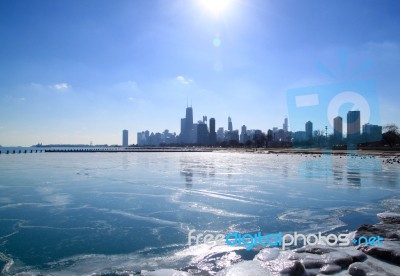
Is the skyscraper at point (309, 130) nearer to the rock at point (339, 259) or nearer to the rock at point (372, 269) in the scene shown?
the rock at point (339, 259)

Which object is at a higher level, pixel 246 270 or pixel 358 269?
pixel 358 269

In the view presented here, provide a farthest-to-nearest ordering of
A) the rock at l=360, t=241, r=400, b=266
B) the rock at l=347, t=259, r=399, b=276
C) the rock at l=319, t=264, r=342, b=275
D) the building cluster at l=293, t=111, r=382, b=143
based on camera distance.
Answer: the building cluster at l=293, t=111, r=382, b=143, the rock at l=360, t=241, r=400, b=266, the rock at l=319, t=264, r=342, b=275, the rock at l=347, t=259, r=399, b=276

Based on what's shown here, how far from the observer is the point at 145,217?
10.6 metres

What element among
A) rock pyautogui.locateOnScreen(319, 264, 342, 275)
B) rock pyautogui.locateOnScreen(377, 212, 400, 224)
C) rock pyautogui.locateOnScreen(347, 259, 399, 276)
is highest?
rock pyautogui.locateOnScreen(347, 259, 399, 276)

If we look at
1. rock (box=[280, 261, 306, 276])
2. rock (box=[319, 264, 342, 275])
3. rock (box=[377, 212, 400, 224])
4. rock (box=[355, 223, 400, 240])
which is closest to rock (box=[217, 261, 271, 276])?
rock (box=[280, 261, 306, 276])

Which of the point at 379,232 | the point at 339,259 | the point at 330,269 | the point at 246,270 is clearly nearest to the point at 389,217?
the point at 379,232

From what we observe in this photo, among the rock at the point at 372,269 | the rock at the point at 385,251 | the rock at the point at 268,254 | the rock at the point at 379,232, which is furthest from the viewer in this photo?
the rock at the point at 379,232

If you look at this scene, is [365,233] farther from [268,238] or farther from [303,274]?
[303,274]

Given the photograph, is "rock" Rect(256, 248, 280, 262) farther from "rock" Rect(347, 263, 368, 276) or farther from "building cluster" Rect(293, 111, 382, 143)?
"building cluster" Rect(293, 111, 382, 143)

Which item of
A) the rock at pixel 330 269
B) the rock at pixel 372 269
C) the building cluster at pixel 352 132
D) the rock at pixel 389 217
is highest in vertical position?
the building cluster at pixel 352 132

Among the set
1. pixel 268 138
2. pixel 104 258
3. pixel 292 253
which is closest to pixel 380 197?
pixel 292 253

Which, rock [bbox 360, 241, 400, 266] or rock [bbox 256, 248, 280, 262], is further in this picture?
rock [bbox 256, 248, 280, 262]

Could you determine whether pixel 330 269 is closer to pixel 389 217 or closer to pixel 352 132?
pixel 389 217

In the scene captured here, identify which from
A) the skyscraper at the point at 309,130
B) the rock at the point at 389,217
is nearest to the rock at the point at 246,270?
the rock at the point at 389,217
